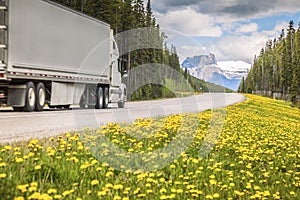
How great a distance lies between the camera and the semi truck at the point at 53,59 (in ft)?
57.2

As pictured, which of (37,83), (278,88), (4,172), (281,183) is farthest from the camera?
(278,88)

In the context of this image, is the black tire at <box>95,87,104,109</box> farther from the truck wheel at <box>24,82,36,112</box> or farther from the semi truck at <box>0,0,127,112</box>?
the truck wheel at <box>24,82,36,112</box>

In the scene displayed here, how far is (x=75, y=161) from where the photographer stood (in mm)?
6480

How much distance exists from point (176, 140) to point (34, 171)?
189 inches

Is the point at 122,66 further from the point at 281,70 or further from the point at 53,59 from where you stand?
the point at 281,70

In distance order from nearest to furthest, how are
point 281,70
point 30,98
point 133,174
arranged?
1. point 133,174
2. point 30,98
3. point 281,70

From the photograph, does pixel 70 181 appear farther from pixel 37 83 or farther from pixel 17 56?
pixel 37 83

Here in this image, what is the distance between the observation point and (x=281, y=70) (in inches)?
4604

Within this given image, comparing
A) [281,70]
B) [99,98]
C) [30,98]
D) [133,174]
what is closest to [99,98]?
[99,98]

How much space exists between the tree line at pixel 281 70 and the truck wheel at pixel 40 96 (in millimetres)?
72660

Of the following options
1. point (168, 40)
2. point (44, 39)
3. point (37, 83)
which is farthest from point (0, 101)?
point (168, 40)

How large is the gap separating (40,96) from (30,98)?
2.72 feet

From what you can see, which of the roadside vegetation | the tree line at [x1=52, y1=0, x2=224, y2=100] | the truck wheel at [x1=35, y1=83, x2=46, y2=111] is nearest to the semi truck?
the truck wheel at [x1=35, y1=83, x2=46, y2=111]

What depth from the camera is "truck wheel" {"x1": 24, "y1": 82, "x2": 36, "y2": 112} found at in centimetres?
1841
